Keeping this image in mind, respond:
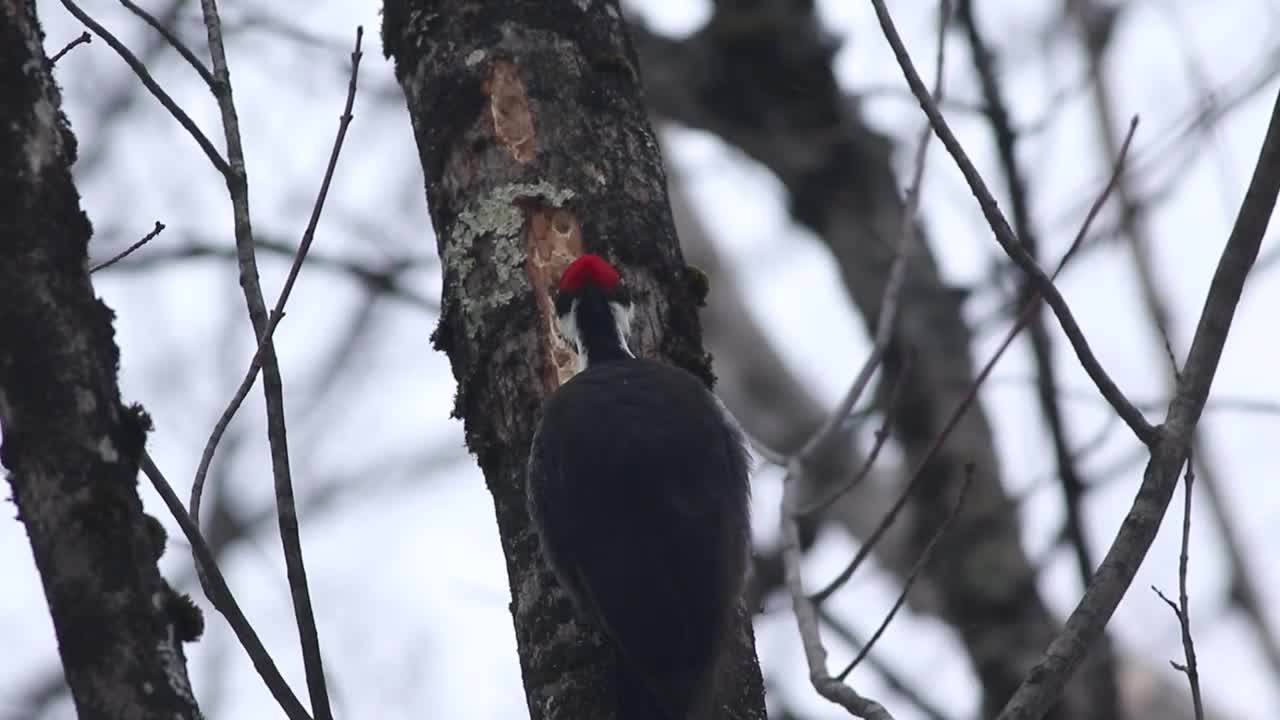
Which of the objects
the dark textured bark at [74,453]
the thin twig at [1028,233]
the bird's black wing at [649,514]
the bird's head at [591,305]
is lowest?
the dark textured bark at [74,453]

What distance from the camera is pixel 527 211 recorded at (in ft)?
11.5

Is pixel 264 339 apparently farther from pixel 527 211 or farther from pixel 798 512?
pixel 798 512

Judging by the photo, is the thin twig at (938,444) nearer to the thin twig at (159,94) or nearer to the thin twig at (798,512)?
the thin twig at (798,512)

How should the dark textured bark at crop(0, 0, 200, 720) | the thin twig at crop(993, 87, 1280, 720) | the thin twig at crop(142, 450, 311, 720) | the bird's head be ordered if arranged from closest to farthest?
the dark textured bark at crop(0, 0, 200, 720), the thin twig at crop(142, 450, 311, 720), the thin twig at crop(993, 87, 1280, 720), the bird's head

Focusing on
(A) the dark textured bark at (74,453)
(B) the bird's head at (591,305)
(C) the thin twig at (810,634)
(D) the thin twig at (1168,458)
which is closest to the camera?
(A) the dark textured bark at (74,453)

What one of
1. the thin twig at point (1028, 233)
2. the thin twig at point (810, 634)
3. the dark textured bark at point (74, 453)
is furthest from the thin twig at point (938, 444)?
the dark textured bark at point (74, 453)

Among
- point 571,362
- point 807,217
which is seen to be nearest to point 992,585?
point 807,217

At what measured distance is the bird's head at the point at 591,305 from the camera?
3.34 m

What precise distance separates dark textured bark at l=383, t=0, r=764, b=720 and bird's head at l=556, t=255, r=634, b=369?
47 mm

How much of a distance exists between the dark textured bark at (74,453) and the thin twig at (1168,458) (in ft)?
A: 4.27

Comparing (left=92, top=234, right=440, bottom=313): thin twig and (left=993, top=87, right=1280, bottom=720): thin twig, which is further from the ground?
(left=92, top=234, right=440, bottom=313): thin twig

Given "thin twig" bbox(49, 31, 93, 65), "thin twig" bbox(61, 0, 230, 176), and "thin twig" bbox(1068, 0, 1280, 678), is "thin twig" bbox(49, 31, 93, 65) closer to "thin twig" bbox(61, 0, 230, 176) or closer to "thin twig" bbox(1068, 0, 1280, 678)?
"thin twig" bbox(61, 0, 230, 176)

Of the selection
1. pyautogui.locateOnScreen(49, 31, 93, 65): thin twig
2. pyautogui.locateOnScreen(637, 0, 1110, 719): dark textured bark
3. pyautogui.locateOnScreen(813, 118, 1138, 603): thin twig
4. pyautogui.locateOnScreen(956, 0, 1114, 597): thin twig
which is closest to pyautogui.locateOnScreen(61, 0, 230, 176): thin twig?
pyautogui.locateOnScreen(49, 31, 93, 65): thin twig

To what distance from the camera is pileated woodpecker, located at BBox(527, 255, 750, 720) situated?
3135 mm
